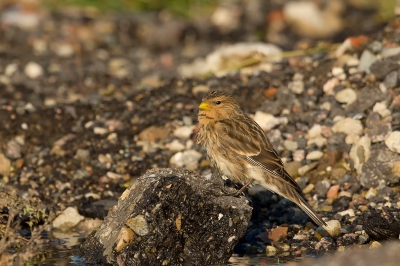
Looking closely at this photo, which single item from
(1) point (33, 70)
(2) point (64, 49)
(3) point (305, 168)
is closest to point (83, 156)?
(3) point (305, 168)

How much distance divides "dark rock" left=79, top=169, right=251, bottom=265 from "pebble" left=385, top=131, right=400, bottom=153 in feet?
6.60

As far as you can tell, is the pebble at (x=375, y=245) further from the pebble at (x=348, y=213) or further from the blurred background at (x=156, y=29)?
the blurred background at (x=156, y=29)

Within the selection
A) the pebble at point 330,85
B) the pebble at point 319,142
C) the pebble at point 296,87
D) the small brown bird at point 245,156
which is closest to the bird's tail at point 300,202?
the small brown bird at point 245,156

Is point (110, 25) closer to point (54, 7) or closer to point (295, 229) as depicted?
point (54, 7)

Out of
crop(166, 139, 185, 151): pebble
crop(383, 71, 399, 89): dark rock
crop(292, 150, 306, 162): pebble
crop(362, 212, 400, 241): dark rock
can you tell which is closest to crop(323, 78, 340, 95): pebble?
crop(383, 71, 399, 89): dark rock

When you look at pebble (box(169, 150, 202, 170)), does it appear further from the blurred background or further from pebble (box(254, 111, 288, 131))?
the blurred background

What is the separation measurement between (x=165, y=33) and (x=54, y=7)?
228 centimetres

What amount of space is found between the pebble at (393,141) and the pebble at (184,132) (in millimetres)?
2378

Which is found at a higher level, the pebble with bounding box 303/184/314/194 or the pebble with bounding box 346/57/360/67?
the pebble with bounding box 346/57/360/67

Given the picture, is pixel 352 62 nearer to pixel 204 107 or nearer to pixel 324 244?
pixel 204 107

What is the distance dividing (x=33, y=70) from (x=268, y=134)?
5.13 metres

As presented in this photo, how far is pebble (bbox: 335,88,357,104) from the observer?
29.0 feet

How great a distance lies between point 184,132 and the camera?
9109mm

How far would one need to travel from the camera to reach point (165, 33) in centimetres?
1452
